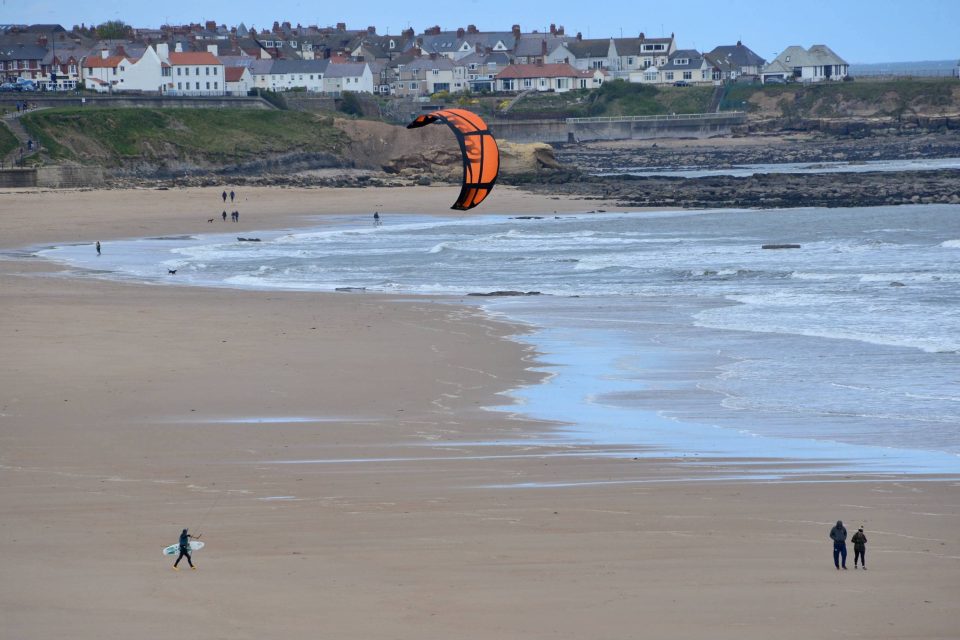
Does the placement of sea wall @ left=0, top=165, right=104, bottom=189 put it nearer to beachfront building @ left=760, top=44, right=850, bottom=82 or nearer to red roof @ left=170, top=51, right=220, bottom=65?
red roof @ left=170, top=51, right=220, bottom=65

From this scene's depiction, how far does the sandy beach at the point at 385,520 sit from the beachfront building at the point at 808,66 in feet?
304

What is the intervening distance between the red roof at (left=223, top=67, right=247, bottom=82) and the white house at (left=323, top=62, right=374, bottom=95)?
10045 mm

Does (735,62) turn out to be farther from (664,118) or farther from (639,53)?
(664,118)

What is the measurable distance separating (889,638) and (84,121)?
55.3 metres

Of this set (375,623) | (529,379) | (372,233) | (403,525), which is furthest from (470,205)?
(372,233)

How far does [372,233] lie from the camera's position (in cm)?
3678

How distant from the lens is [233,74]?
8381cm

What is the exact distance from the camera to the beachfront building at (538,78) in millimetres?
100500

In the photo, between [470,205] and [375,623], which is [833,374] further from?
[375,623]

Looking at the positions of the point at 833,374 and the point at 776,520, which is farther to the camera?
the point at 833,374

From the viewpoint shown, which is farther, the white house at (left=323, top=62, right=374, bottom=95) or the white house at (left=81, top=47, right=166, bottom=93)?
the white house at (left=323, top=62, right=374, bottom=95)

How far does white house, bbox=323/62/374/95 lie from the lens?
9344cm

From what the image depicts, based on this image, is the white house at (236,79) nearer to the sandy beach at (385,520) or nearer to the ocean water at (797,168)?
the ocean water at (797,168)

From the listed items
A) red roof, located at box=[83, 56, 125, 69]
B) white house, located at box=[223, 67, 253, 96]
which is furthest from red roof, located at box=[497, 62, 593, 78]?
red roof, located at box=[83, 56, 125, 69]
